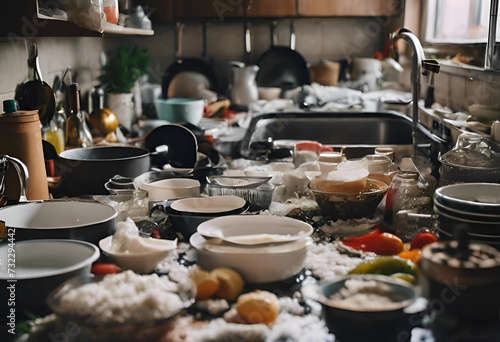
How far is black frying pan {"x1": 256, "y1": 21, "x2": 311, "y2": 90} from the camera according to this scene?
3.77m

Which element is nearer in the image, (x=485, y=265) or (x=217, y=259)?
(x=485, y=265)

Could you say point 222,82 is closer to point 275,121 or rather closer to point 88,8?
point 275,121

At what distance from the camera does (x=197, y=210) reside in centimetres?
133

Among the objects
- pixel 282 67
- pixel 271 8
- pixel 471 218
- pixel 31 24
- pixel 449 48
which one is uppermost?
pixel 271 8

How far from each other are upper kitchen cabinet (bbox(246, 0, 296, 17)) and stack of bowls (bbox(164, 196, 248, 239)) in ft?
8.24

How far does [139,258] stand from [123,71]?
6.26 feet

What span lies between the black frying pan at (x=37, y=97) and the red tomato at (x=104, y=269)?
956mm

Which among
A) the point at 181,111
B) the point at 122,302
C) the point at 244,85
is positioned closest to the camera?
the point at 122,302

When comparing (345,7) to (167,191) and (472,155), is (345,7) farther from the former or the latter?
(167,191)

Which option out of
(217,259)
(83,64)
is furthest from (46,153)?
(83,64)

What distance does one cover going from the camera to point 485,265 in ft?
2.87

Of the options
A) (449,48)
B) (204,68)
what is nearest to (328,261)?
(449,48)

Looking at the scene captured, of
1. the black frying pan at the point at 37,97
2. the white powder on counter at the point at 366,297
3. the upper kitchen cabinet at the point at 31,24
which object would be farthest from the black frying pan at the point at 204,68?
the white powder on counter at the point at 366,297

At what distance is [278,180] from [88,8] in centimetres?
69
